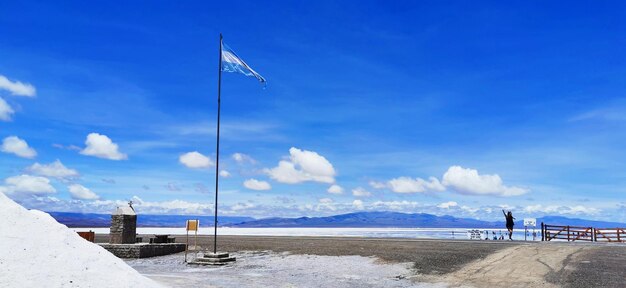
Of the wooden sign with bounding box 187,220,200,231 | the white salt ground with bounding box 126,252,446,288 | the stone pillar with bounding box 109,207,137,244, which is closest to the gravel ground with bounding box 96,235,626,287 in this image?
the white salt ground with bounding box 126,252,446,288

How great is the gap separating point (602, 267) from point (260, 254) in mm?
16516

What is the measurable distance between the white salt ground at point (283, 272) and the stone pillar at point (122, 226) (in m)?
2.11

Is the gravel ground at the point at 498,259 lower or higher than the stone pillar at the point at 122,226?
lower

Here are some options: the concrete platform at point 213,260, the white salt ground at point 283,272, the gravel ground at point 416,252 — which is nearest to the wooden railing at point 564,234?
the gravel ground at point 416,252

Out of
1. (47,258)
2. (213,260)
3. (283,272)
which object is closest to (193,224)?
(213,260)

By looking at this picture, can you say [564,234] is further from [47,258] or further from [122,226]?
[47,258]

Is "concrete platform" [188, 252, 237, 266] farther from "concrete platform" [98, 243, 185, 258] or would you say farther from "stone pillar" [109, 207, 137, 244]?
"stone pillar" [109, 207, 137, 244]

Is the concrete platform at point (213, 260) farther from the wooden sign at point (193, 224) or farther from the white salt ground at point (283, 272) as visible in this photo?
the wooden sign at point (193, 224)

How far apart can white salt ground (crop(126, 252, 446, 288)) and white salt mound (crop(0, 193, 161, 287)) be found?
4042 millimetres

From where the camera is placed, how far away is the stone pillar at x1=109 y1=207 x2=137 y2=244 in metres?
27.6

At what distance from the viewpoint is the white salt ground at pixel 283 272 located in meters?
17.6

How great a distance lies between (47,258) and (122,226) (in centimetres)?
1756

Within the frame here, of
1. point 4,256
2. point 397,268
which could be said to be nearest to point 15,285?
point 4,256

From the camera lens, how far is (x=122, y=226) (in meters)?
27.7
